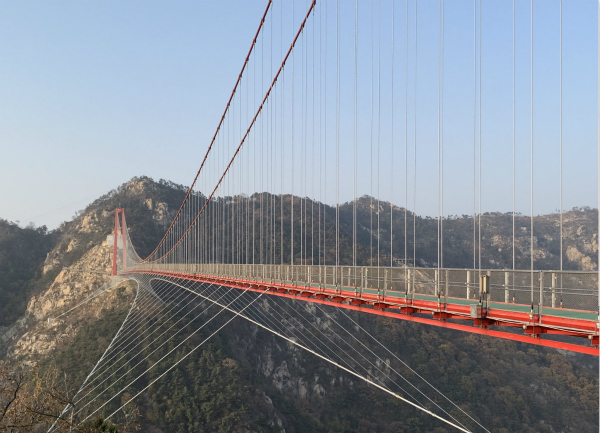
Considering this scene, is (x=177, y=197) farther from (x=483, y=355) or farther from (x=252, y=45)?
(x=252, y=45)

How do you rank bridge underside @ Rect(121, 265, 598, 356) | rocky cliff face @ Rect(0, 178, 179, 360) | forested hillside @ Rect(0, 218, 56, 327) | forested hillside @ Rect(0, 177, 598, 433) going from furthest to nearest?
1. forested hillside @ Rect(0, 218, 56, 327)
2. rocky cliff face @ Rect(0, 178, 179, 360)
3. forested hillside @ Rect(0, 177, 598, 433)
4. bridge underside @ Rect(121, 265, 598, 356)

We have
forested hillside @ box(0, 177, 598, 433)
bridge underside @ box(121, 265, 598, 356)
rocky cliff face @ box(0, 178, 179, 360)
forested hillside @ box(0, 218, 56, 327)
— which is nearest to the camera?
bridge underside @ box(121, 265, 598, 356)

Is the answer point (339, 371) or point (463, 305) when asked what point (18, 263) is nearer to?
point (339, 371)

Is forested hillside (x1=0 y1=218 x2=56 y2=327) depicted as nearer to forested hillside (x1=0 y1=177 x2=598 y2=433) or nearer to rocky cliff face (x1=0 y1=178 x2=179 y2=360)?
rocky cliff face (x1=0 y1=178 x2=179 y2=360)

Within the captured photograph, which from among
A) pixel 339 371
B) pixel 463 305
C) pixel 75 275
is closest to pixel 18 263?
pixel 75 275

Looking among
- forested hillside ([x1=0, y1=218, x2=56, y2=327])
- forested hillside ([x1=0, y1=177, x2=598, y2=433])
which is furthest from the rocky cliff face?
forested hillside ([x1=0, y1=218, x2=56, y2=327])

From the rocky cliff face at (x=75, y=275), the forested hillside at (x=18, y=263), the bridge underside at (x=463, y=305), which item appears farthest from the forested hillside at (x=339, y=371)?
the bridge underside at (x=463, y=305)

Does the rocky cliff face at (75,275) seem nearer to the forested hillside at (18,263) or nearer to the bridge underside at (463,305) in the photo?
the forested hillside at (18,263)

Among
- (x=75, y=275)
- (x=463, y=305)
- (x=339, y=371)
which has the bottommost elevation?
(x=339, y=371)

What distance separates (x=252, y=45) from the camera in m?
32.3

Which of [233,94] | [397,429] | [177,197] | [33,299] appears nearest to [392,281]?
[233,94]

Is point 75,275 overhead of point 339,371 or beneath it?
overhead

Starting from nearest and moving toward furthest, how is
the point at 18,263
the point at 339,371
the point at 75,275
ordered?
the point at 339,371 < the point at 75,275 < the point at 18,263

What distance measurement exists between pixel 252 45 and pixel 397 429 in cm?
3582
